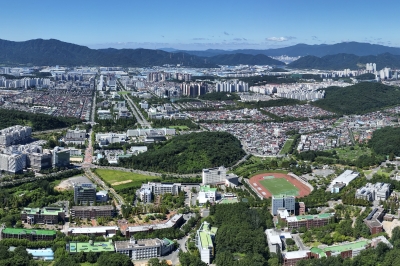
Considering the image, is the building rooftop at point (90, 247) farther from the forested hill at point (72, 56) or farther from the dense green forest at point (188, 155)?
the forested hill at point (72, 56)

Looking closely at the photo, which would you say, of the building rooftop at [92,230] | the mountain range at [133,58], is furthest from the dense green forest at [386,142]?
the mountain range at [133,58]

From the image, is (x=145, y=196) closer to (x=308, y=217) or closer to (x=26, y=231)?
(x=26, y=231)

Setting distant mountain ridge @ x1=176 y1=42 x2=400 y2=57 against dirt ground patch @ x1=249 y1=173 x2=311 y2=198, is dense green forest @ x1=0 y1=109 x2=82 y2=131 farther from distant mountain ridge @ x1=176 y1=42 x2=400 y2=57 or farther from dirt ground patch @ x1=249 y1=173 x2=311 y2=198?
distant mountain ridge @ x1=176 y1=42 x2=400 y2=57

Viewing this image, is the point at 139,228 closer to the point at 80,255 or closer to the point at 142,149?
the point at 80,255

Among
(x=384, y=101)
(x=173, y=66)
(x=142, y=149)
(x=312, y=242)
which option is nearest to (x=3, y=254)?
(x=312, y=242)

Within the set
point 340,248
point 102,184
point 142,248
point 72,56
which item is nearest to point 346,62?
point 72,56

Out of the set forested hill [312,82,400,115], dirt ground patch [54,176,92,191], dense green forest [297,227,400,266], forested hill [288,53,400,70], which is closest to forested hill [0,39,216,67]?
forested hill [288,53,400,70]
